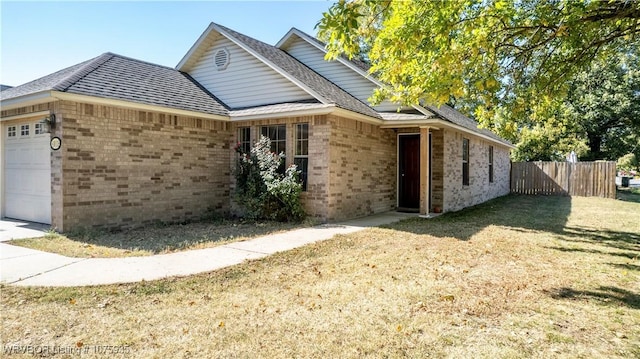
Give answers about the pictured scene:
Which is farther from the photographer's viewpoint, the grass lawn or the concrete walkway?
the concrete walkway

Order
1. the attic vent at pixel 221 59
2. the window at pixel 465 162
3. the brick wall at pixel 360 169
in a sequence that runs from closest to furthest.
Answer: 1. the brick wall at pixel 360 169
2. the attic vent at pixel 221 59
3. the window at pixel 465 162

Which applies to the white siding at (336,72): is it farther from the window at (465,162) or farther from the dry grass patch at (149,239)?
the dry grass patch at (149,239)

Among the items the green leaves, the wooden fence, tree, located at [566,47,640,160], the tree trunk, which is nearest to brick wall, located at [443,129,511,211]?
the wooden fence

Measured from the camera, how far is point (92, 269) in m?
5.46

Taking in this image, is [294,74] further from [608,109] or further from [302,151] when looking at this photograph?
[608,109]

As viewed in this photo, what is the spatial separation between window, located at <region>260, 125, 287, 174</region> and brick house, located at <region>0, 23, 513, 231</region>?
0.03 meters

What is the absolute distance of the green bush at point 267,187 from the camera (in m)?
9.89

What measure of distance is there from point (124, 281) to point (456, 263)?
187 inches

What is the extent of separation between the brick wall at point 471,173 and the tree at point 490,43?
4.13 metres

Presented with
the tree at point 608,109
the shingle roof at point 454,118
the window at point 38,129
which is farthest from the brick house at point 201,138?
the tree at point 608,109

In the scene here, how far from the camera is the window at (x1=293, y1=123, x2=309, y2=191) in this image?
1036 centimetres

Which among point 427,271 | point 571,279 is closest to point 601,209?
point 571,279

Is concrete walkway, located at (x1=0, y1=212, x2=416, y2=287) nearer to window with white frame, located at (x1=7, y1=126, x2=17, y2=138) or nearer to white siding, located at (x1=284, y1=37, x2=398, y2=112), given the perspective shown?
window with white frame, located at (x1=7, y1=126, x2=17, y2=138)

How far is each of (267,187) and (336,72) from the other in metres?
5.52
